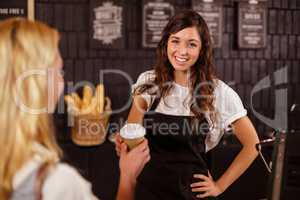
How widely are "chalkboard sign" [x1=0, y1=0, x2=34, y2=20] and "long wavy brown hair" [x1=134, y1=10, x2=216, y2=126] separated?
1718 mm

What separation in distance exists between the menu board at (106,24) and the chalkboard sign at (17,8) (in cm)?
46

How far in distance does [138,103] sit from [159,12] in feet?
5.60

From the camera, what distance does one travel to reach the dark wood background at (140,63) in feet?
10.8

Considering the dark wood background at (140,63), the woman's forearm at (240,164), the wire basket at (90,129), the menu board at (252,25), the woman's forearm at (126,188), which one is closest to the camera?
the woman's forearm at (126,188)

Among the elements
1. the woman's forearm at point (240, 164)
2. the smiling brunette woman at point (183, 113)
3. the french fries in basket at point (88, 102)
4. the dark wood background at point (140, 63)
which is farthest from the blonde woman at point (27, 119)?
the french fries in basket at point (88, 102)

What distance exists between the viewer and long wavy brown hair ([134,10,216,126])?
1922mm

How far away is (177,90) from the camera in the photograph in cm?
197

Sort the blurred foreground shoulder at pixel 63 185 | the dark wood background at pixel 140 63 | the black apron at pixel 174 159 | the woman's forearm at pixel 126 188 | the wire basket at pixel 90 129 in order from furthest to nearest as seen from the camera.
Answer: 1. the dark wood background at pixel 140 63
2. the wire basket at pixel 90 129
3. the black apron at pixel 174 159
4. the woman's forearm at pixel 126 188
5. the blurred foreground shoulder at pixel 63 185

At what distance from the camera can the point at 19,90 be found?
0.91 metres

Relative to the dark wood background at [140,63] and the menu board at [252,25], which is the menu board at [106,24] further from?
the menu board at [252,25]

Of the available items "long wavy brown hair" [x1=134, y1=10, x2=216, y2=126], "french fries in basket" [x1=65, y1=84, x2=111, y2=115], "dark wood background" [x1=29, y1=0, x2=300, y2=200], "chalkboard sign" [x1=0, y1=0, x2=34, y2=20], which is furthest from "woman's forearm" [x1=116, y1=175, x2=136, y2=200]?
"chalkboard sign" [x1=0, y1=0, x2=34, y2=20]

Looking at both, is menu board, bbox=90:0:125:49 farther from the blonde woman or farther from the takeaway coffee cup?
the blonde woman

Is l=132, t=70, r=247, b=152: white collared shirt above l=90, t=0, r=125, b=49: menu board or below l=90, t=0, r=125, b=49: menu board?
below

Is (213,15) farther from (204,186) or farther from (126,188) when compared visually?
(126,188)
